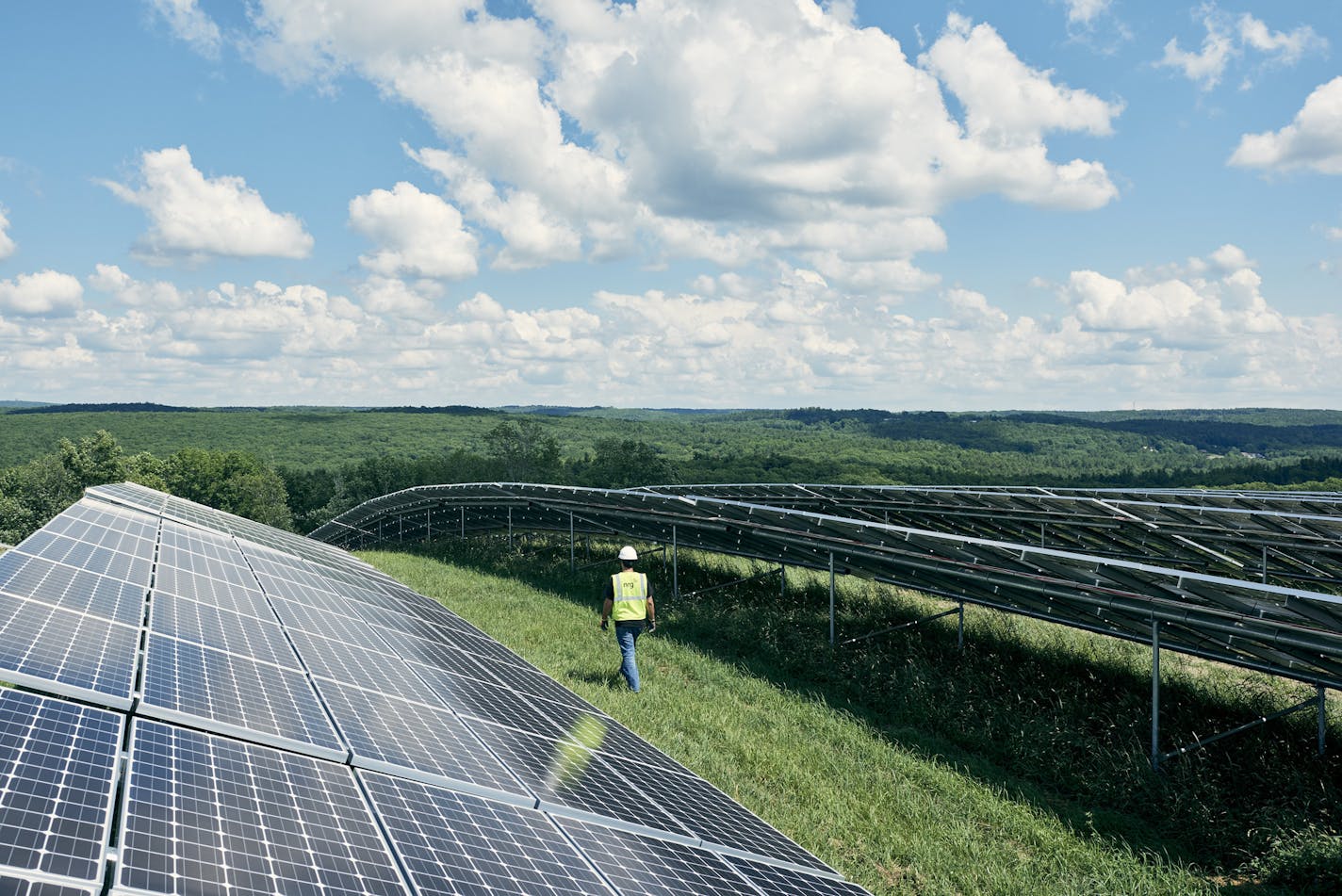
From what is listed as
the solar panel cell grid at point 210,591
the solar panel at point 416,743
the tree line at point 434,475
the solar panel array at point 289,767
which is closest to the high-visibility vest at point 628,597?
the solar panel array at point 289,767

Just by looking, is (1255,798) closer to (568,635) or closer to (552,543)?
(568,635)

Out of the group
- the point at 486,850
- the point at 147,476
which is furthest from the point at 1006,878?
the point at 147,476

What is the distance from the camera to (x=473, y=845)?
5.19 m

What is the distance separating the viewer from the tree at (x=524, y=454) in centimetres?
12475

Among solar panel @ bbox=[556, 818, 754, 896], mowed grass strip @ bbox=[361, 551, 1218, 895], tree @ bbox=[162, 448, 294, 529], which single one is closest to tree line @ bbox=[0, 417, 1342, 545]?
tree @ bbox=[162, 448, 294, 529]

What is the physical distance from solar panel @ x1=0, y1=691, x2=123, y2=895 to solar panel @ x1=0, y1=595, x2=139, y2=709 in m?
0.23

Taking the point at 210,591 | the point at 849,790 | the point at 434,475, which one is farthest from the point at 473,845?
the point at 434,475

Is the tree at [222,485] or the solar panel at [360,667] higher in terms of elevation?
the solar panel at [360,667]

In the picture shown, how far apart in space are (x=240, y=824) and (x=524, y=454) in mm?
126358

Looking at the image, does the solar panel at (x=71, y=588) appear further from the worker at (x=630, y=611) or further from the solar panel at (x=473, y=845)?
the worker at (x=630, y=611)

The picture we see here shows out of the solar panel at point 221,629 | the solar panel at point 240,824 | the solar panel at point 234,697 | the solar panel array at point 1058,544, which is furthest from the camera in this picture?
the solar panel array at point 1058,544

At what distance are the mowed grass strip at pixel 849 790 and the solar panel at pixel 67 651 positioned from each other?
686 centimetres

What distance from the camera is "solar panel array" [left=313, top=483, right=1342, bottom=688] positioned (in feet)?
35.9

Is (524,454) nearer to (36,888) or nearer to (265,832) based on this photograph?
(265,832)
